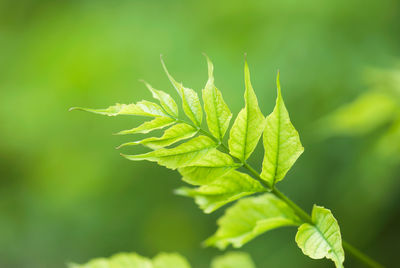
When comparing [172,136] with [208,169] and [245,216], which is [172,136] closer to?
[208,169]

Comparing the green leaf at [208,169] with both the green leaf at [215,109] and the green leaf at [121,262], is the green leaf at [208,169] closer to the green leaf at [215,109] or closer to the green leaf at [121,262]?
the green leaf at [215,109]

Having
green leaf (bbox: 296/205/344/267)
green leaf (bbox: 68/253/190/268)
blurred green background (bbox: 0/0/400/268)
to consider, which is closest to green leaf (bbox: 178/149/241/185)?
green leaf (bbox: 296/205/344/267)

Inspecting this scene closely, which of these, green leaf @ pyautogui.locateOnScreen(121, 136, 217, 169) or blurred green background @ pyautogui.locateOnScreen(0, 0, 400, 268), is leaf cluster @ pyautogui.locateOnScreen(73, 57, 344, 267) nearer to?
green leaf @ pyautogui.locateOnScreen(121, 136, 217, 169)

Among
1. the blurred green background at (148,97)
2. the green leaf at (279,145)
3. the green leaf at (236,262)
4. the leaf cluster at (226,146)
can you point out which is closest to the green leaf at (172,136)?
the leaf cluster at (226,146)

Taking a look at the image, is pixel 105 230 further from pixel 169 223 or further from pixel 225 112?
pixel 225 112

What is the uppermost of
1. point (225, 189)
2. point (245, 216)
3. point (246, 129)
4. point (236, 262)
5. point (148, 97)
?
point (246, 129)

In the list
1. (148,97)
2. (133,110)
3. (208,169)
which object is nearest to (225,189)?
(208,169)
